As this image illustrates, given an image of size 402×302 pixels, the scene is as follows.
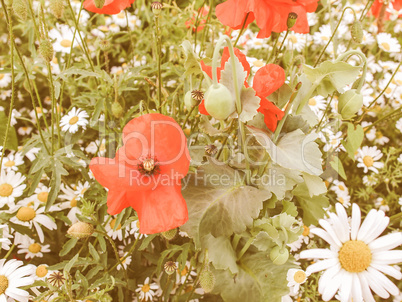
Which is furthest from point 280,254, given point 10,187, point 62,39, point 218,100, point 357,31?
point 62,39

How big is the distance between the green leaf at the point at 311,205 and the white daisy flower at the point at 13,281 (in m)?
0.69

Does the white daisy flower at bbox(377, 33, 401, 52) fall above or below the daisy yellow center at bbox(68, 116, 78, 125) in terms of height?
above

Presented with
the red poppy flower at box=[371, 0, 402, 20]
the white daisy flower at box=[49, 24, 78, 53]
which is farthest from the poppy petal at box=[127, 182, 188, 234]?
the red poppy flower at box=[371, 0, 402, 20]

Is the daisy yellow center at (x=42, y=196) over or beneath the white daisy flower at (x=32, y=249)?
over

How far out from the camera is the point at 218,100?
518mm

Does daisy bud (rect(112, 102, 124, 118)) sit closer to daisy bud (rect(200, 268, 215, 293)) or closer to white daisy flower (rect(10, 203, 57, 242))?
white daisy flower (rect(10, 203, 57, 242))

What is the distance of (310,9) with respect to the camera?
0.78 meters

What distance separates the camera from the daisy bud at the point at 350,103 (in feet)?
2.07

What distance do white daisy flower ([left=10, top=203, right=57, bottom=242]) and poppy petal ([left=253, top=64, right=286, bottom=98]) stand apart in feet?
2.30

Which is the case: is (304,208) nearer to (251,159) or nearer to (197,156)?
(251,159)

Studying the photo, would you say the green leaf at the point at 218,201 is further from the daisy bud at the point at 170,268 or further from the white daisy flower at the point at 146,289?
the white daisy flower at the point at 146,289

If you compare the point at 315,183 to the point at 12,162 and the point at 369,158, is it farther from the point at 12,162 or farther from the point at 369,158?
the point at 12,162

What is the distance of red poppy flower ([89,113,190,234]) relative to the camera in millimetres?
635

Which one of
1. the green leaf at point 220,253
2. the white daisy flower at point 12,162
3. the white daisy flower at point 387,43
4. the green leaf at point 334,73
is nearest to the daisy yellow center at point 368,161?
the white daisy flower at point 387,43
